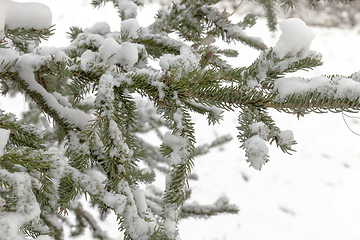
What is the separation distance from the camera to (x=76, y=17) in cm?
745

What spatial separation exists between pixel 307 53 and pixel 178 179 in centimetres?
49

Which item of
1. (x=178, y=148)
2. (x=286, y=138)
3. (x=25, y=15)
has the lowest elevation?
(x=25, y=15)

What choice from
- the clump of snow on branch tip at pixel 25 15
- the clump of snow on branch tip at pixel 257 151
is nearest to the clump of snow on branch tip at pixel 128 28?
the clump of snow on branch tip at pixel 25 15

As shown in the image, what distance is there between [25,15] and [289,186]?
3.74 m

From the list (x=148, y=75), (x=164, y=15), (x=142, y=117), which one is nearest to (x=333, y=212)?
(x=142, y=117)

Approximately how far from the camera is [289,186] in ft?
12.5

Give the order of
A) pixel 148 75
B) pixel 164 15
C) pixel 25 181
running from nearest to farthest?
pixel 25 181
pixel 148 75
pixel 164 15

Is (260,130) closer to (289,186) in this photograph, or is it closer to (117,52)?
(117,52)

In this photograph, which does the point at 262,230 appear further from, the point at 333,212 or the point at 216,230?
the point at 333,212

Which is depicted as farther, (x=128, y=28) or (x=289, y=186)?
(x=289, y=186)

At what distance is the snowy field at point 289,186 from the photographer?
320 centimetres

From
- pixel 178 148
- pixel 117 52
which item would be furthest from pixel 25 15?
pixel 178 148

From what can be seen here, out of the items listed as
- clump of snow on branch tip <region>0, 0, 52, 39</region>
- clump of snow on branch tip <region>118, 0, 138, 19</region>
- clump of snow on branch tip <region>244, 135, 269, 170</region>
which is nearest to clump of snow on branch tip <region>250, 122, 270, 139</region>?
clump of snow on branch tip <region>244, 135, 269, 170</region>

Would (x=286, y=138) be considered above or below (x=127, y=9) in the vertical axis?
Answer: above
